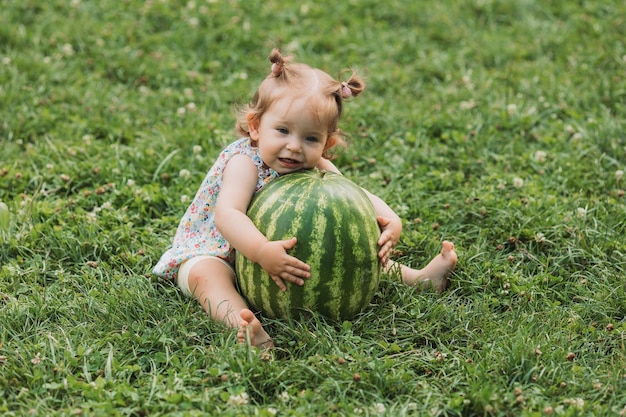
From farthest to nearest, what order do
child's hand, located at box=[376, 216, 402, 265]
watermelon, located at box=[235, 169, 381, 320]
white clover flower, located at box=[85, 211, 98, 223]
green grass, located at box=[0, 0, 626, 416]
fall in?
white clover flower, located at box=[85, 211, 98, 223] < child's hand, located at box=[376, 216, 402, 265] < watermelon, located at box=[235, 169, 381, 320] < green grass, located at box=[0, 0, 626, 416]

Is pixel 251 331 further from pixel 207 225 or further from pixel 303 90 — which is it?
pixel 303 90

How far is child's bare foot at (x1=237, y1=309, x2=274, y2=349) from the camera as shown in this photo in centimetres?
400

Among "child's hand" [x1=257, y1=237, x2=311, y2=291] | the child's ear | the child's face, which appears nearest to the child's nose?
the child's face

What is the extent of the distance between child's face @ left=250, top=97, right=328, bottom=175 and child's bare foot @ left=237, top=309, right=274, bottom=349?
878 mm

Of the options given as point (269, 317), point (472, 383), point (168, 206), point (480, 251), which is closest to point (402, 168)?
point (480, 251)

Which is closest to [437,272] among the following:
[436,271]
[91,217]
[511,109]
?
[436,271]

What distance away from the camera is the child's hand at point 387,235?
431 centimetres

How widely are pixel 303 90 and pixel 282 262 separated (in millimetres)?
968

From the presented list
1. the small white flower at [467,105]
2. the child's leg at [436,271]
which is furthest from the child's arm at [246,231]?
the small white flower at [467,105]

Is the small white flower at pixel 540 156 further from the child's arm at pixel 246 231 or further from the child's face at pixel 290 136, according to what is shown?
the child's arm at pixel 246 231

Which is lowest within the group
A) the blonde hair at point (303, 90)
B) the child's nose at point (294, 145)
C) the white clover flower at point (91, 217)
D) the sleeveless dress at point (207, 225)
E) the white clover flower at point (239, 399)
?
the white clover flower at point (239, 399)

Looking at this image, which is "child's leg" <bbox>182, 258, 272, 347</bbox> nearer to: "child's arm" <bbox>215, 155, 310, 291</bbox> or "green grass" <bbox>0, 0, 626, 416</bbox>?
"green grass" <bbox>0, 0, 626, 416</bbox>

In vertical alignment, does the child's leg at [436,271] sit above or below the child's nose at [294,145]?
below

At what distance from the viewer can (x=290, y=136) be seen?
4.38 meters
